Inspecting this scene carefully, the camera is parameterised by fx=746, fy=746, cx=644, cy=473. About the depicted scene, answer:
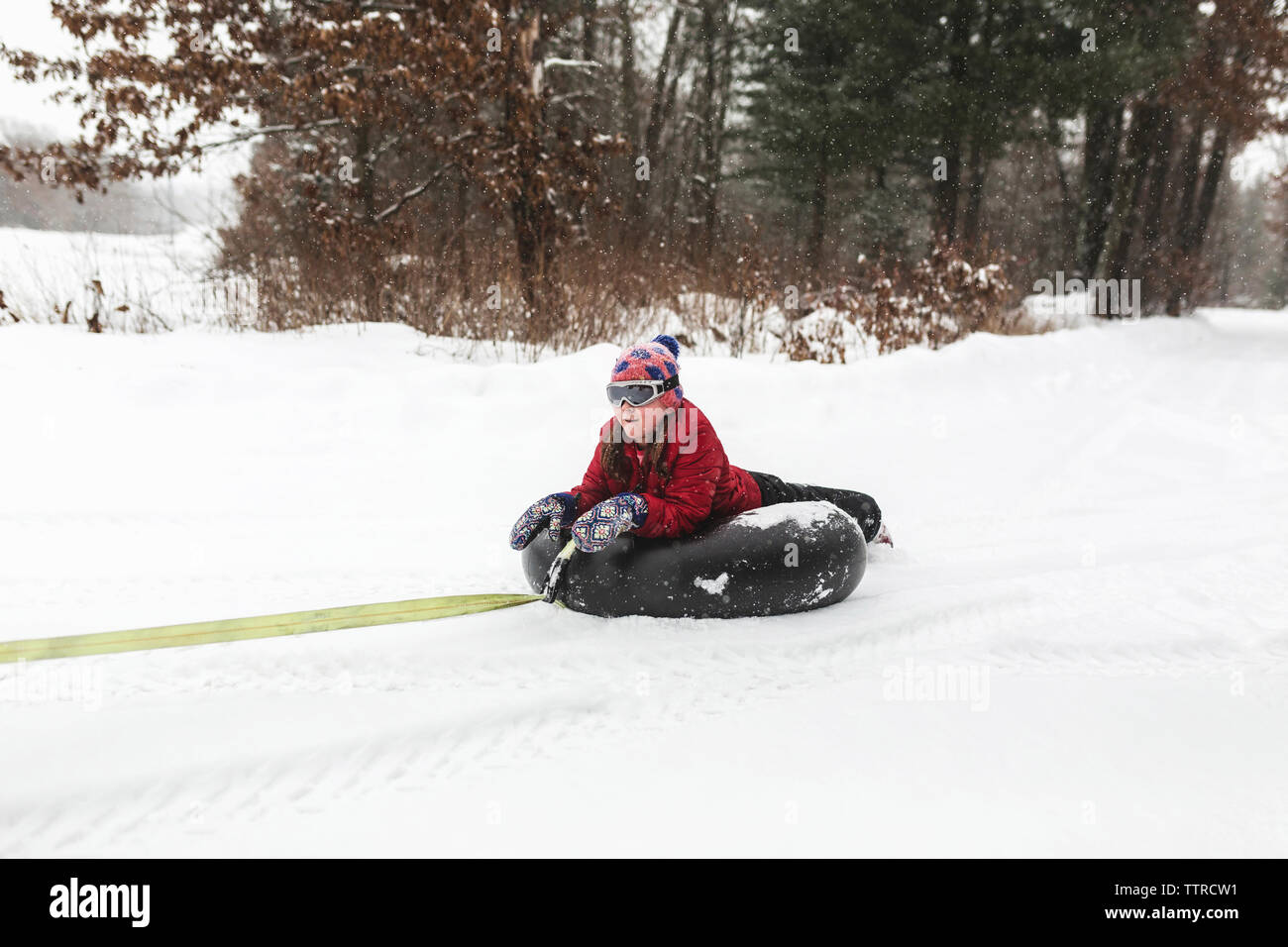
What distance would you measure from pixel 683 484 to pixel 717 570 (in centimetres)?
37

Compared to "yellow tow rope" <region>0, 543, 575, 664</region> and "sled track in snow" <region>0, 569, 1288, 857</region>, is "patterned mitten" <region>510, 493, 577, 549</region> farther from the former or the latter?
"sled track in snow" <region>0, 569, 1288, 857</region>

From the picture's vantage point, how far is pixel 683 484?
2.97 m

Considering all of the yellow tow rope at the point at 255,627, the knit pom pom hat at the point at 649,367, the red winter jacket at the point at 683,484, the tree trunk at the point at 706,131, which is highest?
the tree trunk at the point at 706,131

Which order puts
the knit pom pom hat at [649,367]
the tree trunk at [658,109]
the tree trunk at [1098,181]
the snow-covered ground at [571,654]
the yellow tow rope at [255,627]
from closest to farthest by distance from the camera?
the snow-covered ground at [571,654], the yellow tow rope at [255,627], the knit pom pom hat at [649,367], the tree trunk at [1098,181], the tree trunk at [658,109]

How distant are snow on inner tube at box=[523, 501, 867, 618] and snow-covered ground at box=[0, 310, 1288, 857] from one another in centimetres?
9

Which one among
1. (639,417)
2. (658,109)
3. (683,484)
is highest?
(658,109)

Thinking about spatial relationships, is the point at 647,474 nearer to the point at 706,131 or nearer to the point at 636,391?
the point at 636,391

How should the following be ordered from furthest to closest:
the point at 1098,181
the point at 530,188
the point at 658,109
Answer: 1. the point at 658,109
2. the point at 1098,181
3. the point at 530,188

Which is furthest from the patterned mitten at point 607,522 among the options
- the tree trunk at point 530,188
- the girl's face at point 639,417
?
the tree trunk at point 530,188

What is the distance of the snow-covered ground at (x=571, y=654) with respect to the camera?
1.80 meters

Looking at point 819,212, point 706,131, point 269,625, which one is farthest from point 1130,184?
point 269,625

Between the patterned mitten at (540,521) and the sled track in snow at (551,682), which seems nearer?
the sled track in snow at (551,682)

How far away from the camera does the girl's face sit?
2.92 metres

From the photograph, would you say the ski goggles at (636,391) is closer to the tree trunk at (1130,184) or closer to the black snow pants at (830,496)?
the black snow pants at (830,496)
